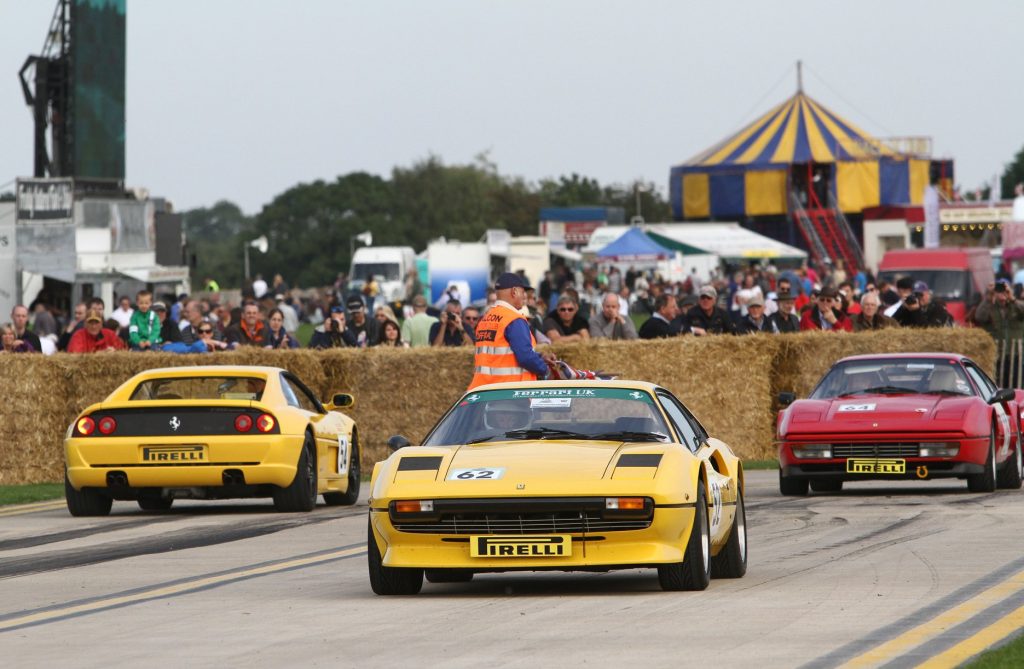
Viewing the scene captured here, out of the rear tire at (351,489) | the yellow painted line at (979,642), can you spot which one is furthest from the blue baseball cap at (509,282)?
the yellow painted line at (979,642)

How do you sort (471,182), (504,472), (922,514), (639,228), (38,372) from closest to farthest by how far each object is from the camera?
(504,472), (922,514), (38,372), (639,228), (471,182)

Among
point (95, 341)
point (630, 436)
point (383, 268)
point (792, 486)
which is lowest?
point (792, 486)

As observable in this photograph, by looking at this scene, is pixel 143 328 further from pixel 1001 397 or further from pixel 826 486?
pixel 1001 397

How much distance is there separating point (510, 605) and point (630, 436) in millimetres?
1293

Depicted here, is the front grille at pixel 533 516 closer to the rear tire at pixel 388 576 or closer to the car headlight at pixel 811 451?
the rear tire at pixel 388 576

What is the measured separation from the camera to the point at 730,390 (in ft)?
74.0

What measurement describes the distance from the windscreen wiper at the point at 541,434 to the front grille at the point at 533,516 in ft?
3.12

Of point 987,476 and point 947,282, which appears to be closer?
point 987,476

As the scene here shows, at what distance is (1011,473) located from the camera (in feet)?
57.6

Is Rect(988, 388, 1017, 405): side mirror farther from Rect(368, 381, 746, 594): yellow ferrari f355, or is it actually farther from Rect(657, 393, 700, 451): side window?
Rect(368, 381, 746, 594): yellow ferrari f355

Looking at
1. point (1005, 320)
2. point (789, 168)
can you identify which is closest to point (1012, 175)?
point (789, 168)

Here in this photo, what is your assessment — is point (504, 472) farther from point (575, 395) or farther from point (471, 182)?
point (471, 182)

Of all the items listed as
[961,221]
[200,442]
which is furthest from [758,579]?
[961,221]

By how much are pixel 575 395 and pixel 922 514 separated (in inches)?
198
